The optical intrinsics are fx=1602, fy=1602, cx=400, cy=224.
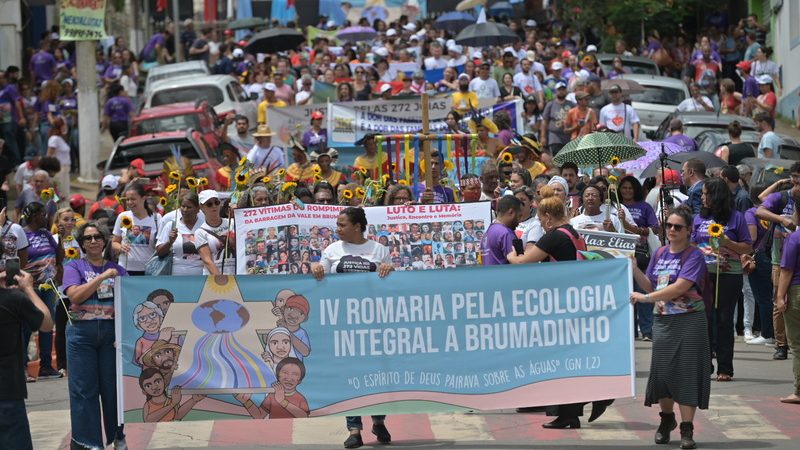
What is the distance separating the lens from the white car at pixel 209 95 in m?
29.5

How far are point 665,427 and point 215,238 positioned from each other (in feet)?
14.2

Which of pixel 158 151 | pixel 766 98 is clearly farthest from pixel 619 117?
pixel 158 151

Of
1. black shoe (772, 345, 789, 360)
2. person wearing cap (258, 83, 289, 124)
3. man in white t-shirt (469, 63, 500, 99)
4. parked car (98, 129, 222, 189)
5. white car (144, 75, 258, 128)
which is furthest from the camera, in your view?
white car (144, 75, 258, 128)

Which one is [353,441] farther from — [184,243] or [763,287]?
[763,287]

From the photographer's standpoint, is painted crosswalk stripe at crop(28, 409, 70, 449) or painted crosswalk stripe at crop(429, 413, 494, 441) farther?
painted crosswalk stripe at crop(28, 409, 70, 449)

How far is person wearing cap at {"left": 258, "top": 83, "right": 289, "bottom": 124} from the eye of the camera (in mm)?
26500

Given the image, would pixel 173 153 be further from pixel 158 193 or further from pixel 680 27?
pixel 680 27

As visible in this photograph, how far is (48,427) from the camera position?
12.4 metres

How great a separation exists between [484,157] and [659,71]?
645 inches

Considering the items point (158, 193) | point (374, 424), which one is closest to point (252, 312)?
point (374, 424)

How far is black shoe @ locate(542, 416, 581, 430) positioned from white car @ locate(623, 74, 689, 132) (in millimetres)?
17111

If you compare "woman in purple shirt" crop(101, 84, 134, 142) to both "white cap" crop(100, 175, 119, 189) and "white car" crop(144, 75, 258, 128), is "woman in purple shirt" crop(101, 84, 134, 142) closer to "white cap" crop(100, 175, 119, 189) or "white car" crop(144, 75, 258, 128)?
"white car" crop(144, 75, 258, 128)

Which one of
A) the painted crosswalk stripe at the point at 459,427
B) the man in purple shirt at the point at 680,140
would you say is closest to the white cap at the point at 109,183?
the man in purple shirt at the point at 680,140

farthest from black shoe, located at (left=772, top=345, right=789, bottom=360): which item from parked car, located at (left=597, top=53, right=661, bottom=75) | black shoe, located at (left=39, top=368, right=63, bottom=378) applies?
parked car, located at (left=597, top=53, right=661, bottom=75)
